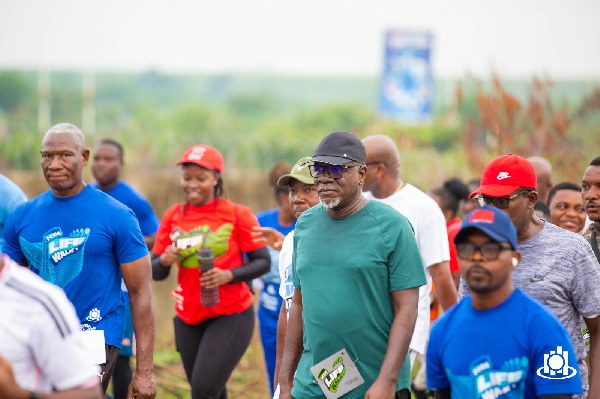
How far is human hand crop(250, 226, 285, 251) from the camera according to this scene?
621 centimetres

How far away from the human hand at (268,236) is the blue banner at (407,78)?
13.1 metres

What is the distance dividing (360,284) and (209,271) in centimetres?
240

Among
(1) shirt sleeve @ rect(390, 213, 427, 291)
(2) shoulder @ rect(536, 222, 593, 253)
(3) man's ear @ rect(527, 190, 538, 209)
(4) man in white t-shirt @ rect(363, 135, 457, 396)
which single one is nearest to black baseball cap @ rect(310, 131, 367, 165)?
(1) shirt sleeve @ rect(390, 213, 427, 291)

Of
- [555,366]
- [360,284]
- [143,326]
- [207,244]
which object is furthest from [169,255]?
[555,366]

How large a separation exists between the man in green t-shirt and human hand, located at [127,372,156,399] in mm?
1234

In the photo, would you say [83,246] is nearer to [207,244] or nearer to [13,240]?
[13,240]

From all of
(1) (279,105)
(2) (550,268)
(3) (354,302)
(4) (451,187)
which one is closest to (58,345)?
(3) (354,302)

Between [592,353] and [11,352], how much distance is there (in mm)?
2908

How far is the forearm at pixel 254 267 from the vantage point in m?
6.39

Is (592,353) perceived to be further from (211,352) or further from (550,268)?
(211,352)

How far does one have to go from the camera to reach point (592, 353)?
13.5 ft

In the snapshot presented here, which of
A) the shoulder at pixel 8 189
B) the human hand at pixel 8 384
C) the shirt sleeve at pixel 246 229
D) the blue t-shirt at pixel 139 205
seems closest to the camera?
the human hand at pixel 8 384

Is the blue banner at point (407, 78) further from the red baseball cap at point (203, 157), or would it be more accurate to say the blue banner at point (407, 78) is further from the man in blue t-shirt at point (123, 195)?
the red baseball cap at point (203, 157)

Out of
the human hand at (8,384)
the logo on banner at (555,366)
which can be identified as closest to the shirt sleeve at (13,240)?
the human hand at (8,384)
